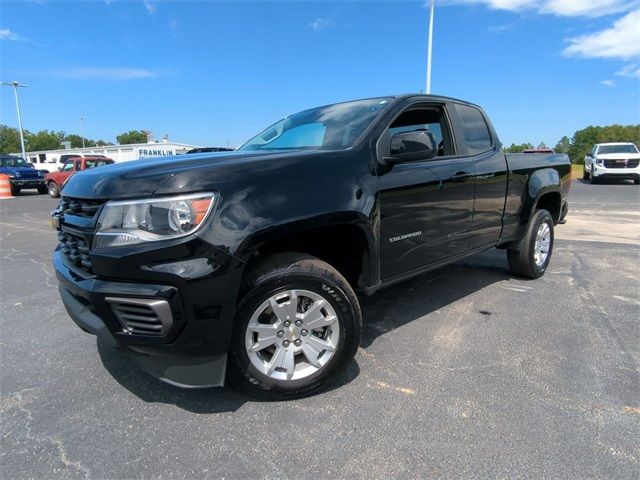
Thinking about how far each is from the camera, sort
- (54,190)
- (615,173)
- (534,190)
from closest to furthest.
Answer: (534,190), (54,190), (615,173)

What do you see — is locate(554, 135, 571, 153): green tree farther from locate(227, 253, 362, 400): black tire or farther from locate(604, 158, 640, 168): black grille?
locate(227, 253, 362, 400): black tire

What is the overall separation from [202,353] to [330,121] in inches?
83.9

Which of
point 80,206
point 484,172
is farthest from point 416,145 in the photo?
point 80,206

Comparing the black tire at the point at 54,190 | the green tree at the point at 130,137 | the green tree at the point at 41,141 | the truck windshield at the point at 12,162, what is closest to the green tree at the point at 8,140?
the green tree at the point at 41,141

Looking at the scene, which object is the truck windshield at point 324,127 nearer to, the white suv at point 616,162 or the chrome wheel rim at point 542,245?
the chrome wheel rim at point 542,245

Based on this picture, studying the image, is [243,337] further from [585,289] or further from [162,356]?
[585,289]

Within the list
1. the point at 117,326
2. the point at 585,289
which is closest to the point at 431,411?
the point at 117,326

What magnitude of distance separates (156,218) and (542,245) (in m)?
4.57

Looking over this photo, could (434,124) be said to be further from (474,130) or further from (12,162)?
(12,162)

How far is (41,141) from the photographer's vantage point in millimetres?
96562

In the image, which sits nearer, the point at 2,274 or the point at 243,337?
the point at 243,337

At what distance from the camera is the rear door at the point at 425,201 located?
3.04 meters

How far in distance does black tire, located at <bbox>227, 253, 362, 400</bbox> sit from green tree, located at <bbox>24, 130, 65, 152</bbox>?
112 metres

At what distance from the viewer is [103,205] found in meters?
2.25
